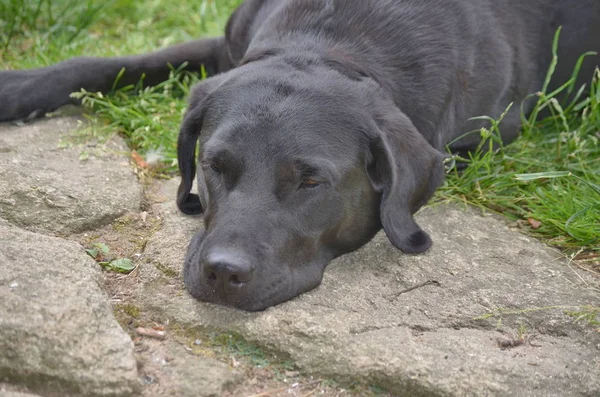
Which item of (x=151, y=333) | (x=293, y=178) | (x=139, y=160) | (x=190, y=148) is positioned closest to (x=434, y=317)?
(x=293, y=178)

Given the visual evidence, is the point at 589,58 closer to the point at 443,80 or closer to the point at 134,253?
the point at 443,80

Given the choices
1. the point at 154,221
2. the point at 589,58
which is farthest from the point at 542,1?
the point at 154,221

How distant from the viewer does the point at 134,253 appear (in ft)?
10.1

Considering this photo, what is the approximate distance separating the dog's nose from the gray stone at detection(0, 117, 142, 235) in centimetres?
77

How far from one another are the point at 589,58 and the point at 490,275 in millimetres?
1701

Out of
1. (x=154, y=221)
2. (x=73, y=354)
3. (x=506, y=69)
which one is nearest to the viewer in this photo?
(x=73, y=354)

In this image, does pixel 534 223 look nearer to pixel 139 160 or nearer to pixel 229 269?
pixel 229 269

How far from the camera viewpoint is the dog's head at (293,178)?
2666 mm

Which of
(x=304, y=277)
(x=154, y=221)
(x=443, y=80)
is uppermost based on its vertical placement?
(x=443, y=80)

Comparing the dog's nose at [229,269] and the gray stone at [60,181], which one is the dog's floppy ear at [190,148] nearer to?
the gray stone at [60,181]

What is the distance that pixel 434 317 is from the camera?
9.11 ft

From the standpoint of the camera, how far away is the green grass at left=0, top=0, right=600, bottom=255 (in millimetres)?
3525

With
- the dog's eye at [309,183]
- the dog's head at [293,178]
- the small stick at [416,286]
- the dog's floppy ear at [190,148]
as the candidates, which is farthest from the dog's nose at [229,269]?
the dog's floppy ear at [190,148]

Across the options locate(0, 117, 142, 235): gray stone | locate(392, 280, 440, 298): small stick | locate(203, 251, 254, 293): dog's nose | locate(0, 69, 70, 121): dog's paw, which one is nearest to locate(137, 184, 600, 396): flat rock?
locate(392, 280, 440, 298): small stick
